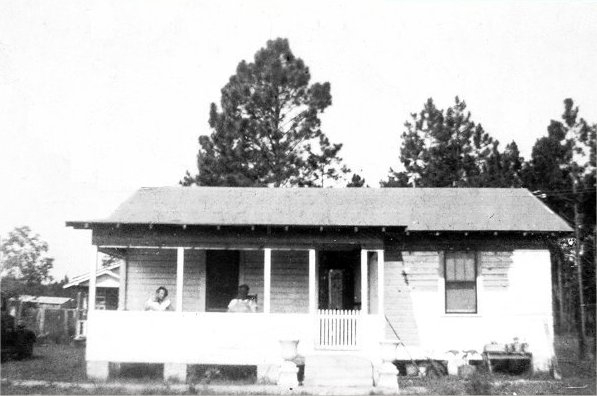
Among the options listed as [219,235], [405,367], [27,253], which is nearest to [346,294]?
[405,367]

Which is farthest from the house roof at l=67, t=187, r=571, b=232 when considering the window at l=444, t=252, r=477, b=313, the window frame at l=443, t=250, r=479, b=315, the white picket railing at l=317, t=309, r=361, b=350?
the white picket railing at l=317, t=309, r=361, b=350

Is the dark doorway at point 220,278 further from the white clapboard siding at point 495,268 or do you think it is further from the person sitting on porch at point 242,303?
the white clapboard siding at point 495,268

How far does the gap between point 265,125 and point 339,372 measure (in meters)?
20.9

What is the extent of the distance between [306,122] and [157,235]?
19.1m

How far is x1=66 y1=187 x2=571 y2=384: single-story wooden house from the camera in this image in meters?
16.0

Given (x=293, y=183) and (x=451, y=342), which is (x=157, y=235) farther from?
(x=293, y=183)

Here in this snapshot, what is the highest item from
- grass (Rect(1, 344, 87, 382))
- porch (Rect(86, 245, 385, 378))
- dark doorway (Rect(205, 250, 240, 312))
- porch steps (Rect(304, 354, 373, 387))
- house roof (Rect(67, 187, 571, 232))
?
house roof (Rect(67, 187, 571, 232))

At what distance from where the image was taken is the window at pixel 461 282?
57.4ft

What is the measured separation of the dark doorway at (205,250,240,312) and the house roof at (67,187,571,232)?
103 centimetres

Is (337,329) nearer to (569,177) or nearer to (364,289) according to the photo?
(364,289)

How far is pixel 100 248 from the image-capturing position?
1722 centimetres

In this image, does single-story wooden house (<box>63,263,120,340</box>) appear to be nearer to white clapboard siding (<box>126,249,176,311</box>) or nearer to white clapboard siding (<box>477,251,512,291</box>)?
white clapboard siding (<box>126,249,176,311</box>)

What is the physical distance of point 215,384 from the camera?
49.2 feet

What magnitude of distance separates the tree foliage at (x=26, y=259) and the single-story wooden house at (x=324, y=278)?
2180 centimetres
